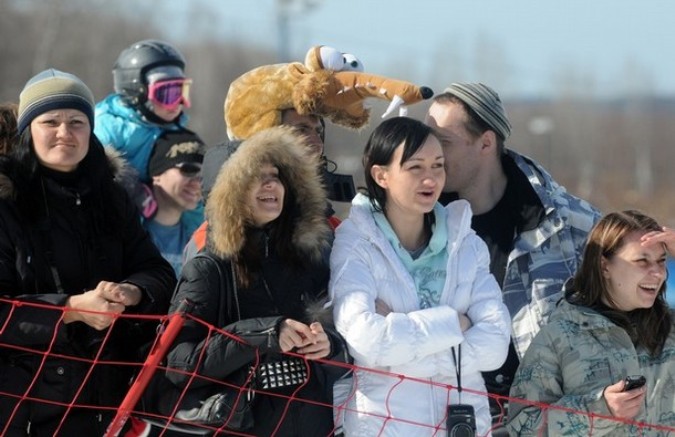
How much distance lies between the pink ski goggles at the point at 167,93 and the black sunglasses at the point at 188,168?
468mm

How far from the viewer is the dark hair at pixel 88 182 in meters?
4.59

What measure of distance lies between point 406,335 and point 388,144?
782 millimetres

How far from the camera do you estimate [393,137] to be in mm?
4785

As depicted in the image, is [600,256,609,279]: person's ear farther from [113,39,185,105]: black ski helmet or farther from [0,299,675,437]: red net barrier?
[113,39,185,105]: black ski helmet

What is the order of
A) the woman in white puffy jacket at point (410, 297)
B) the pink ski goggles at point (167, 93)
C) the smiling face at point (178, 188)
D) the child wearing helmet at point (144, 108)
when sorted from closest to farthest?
the woman in white puffy jacket at point (410, 297) < the smiling face at point (178, 188) < the child wearing helmet at point (144, 108) < the pink ski goggles at point (167, 93)

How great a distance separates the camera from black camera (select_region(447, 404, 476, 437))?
4.47 metres

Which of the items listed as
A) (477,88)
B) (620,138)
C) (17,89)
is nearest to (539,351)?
(477,88)

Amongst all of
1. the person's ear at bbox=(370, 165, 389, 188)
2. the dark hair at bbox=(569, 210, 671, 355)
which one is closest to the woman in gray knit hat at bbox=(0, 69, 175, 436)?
the person's ear at bbox=(370, 165, 389, 188)

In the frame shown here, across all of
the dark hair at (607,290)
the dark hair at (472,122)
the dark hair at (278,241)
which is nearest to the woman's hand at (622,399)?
the dark hair at (607,290)

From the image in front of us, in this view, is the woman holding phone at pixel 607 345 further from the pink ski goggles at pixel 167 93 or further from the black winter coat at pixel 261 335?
the pink ski goggles at pixel 167 93

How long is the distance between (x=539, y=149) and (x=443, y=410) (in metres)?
63.1

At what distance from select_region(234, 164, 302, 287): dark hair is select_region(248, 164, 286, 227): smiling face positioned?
41 mm

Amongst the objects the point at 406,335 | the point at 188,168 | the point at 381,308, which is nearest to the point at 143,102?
the point at 188,168

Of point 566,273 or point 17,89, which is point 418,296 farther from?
point 17,89
